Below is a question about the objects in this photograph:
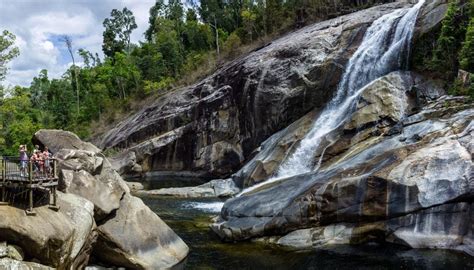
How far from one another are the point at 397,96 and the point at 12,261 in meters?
27.9

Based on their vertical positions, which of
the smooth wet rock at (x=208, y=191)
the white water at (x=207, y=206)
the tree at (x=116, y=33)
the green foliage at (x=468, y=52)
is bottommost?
the white water at (x=207, y=206)

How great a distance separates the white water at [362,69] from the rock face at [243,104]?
5.03ft

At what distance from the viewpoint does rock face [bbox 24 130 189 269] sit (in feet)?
67.9

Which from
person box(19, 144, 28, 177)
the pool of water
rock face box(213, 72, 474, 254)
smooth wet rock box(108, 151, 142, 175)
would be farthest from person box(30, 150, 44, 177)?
smooth wet rock box(108, 151, 142, 175)

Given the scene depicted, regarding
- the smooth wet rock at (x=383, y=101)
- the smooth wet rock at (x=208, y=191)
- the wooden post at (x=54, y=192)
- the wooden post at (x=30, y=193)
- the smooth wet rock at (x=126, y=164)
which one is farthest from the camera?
the smooth wet rock at (x=126, y=164)

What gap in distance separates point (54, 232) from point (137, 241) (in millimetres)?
4858

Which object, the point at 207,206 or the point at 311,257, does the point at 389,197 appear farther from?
the point at 207,206

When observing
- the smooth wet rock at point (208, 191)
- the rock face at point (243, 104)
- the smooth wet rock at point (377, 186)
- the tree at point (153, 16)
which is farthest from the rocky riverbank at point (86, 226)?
the tree at point (153, 16)

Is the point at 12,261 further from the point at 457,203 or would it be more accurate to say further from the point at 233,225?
the point at 457,203

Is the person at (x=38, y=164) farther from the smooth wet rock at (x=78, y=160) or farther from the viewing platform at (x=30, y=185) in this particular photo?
the smooth wet rock at (x=78, y=160)

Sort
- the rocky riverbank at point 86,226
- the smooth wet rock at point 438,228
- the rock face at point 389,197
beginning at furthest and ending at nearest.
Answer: the rock face at point 389,197 < the smooth wet rock at point 438,228 < the rocky riverbank at point 86,226

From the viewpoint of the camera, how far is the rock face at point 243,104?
148 ft

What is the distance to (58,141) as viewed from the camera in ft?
85.6

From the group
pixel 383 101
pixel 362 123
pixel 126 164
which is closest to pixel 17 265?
pixel 362 123
